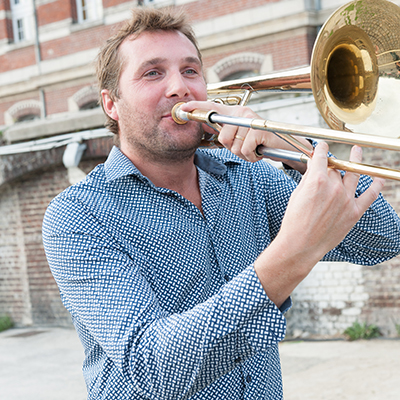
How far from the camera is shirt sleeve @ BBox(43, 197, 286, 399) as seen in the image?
1.34 meters

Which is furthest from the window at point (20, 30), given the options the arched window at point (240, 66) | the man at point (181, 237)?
the man at point (181, 237)

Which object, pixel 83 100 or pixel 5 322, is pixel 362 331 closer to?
pixel 5 322

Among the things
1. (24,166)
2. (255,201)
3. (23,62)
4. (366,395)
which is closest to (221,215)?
(255,201)

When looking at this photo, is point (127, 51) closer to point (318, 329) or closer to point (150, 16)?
point (150, 16)

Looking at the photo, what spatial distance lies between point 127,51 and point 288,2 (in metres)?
10.4

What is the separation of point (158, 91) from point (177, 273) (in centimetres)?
61

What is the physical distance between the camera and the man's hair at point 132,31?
198cm

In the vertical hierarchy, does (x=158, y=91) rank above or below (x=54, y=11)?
below

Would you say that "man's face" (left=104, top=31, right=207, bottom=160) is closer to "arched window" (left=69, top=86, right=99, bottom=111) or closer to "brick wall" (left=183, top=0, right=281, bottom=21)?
"brick wall" (left=183, top=0, right=281, bottom=21)

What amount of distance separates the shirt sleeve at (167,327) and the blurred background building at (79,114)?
112 centimetres

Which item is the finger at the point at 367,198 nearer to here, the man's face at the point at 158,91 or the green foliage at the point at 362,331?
the man's face at the point at 158,91

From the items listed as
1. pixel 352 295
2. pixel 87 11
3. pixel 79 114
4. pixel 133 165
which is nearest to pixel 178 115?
pixel 133 165

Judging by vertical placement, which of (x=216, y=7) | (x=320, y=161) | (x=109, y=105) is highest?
(x=216, y=7)

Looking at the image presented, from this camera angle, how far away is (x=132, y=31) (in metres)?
2.01
